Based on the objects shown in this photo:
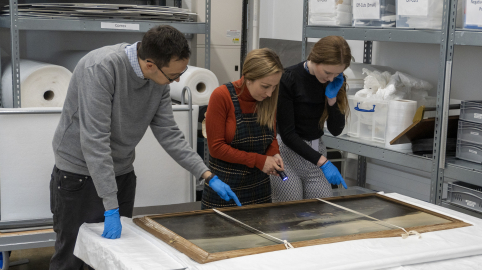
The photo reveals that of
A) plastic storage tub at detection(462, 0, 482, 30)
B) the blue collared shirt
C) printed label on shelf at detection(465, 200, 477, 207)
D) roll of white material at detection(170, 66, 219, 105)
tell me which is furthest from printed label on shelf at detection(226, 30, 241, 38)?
the blue collared shirt

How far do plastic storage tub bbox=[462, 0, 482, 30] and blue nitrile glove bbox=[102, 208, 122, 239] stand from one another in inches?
66.3

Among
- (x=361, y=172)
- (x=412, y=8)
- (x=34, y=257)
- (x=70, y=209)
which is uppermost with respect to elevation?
(x=412, y=8)

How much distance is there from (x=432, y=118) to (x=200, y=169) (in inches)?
48.0

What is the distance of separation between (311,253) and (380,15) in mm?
1591

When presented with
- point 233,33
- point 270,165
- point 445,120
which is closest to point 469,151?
point 445,120

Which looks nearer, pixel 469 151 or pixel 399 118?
pixel 469 151

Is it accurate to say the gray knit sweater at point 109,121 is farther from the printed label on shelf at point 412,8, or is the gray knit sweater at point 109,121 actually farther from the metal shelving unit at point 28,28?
the printed label on shelf at point 412,8

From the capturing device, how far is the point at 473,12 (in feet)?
6.88

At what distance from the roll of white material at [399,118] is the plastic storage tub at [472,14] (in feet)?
1.49

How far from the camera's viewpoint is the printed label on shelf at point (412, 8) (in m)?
2.28

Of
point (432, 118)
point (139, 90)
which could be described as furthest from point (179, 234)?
point (432, 118)

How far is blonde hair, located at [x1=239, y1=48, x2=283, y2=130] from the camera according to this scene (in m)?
1.80

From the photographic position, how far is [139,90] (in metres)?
1.61

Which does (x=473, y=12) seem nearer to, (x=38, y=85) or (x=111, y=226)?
(x=111, y=226)
